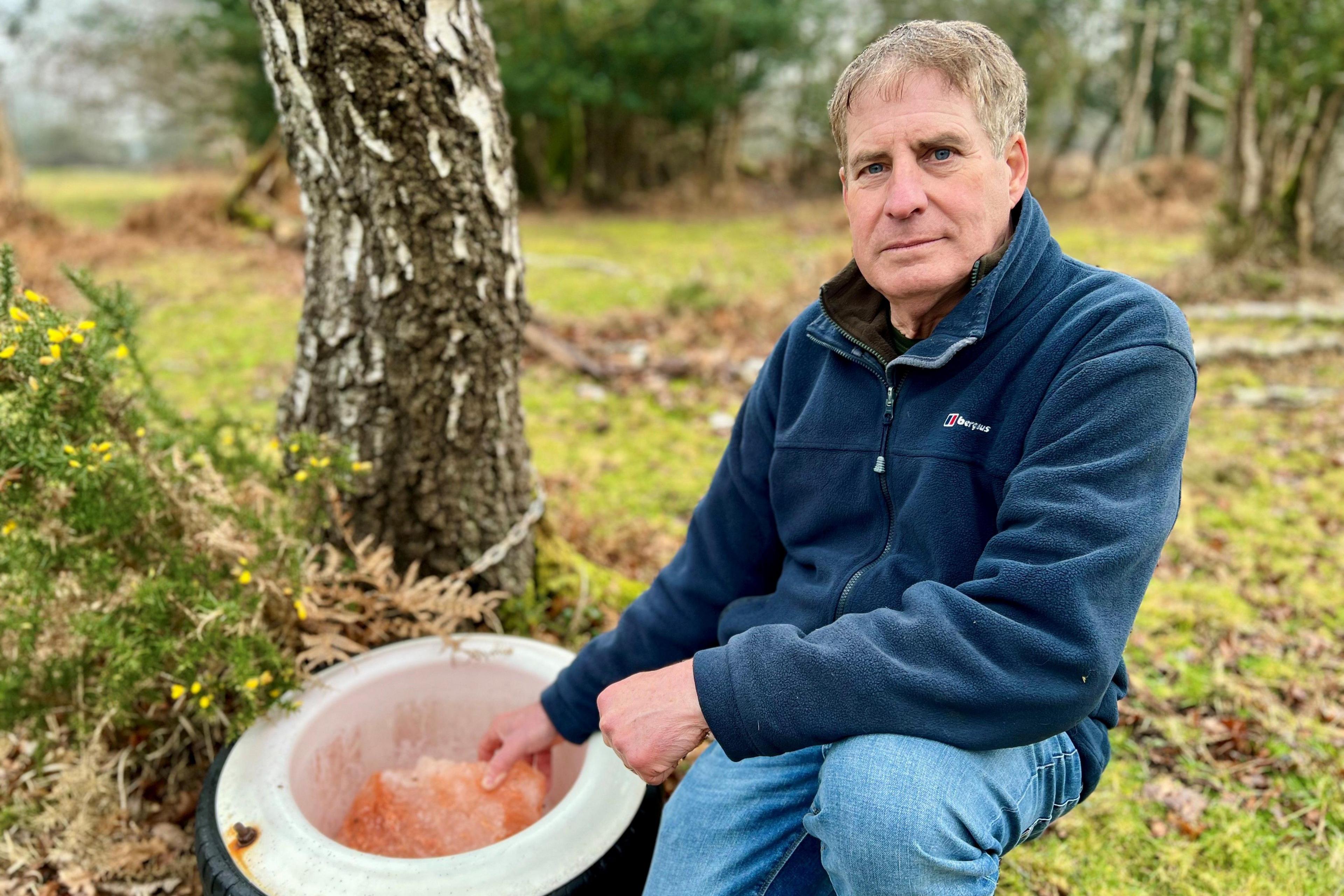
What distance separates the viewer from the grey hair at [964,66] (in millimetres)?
1653

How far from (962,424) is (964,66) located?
2.10ft

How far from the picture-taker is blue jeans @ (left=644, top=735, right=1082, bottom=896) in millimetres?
1458

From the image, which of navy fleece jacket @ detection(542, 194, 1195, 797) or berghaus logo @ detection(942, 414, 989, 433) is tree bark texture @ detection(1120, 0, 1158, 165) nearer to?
navy fleece jacket @ detection(542, 194, 1195, 797)

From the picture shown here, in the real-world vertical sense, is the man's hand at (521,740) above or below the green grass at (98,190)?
above

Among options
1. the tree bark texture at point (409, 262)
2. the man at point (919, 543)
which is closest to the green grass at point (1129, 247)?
the tree bark texture at point (409, 262)

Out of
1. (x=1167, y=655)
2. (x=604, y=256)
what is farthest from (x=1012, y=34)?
(x=1167, y=655)

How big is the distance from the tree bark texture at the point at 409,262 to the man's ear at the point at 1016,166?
1.39m

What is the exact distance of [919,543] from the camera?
5.67 ft

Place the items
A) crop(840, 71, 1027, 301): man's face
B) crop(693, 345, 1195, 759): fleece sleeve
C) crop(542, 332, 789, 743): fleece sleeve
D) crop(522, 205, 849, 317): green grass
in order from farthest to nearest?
crop(522, 205, 849, 317): green grass < crop(542, 332, 789, 743): fleece sleeve < crop(840, 71, 1027, 301): man's face < crop(693, 345, 1195, 759): fleece sleeve

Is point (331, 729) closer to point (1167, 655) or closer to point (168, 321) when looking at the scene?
point (1167, 655)

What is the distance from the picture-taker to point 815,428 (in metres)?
1.92

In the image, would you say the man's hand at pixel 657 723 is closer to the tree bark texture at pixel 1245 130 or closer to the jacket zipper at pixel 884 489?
the jacket zipper at pixel 884 489

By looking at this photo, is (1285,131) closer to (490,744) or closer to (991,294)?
(991,294)

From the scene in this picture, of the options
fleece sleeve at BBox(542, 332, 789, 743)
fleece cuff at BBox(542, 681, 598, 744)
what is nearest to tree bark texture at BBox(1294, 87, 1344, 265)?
fleece sleeve at BBox(542, 332, 789, 743)
